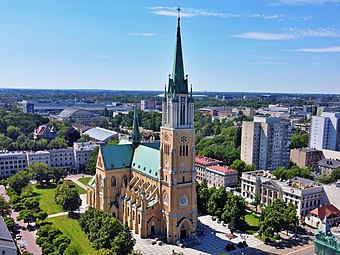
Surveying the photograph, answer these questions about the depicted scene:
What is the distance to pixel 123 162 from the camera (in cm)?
7981

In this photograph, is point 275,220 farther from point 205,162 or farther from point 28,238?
point 28,238

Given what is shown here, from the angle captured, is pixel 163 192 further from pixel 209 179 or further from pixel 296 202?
pixel 209 179

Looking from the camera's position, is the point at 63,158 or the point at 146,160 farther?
the point at 63,158

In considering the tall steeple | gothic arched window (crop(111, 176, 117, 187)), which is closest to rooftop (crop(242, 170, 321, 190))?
gothic arched window (crop(111, 176, 117, 187))

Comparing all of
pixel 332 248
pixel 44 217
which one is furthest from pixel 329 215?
pixel 44 217

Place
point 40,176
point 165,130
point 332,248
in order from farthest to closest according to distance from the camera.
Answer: point 40,176, point 165,130, point 332,248

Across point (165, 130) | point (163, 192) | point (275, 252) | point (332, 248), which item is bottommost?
point (275, 252)

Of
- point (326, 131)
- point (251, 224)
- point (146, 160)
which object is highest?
point (146, 160)

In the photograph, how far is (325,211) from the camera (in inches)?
3007

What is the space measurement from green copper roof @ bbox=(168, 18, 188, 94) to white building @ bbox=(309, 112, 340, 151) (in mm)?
102085

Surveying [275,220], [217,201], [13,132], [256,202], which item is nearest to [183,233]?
[217,201]

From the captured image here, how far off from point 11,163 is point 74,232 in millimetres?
57040

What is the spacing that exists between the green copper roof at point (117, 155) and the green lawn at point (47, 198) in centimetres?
1847

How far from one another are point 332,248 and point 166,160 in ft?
131
